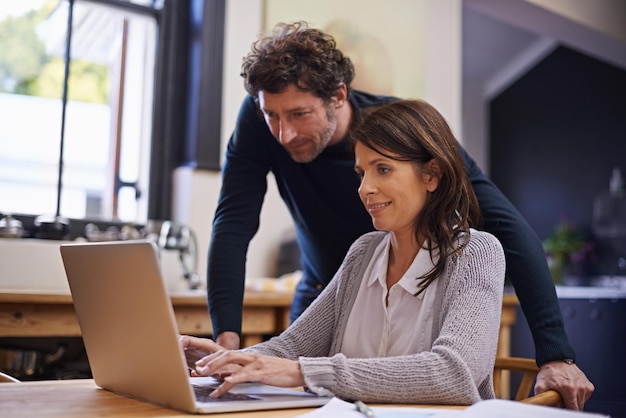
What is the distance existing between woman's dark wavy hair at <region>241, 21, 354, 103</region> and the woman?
26 centimetres

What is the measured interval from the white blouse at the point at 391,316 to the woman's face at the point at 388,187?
0.08 m

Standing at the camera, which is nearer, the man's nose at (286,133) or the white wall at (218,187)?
the man's nose at (286,133)

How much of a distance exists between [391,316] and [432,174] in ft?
0.89

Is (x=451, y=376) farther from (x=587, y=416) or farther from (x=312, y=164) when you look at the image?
(x=312, y=164)

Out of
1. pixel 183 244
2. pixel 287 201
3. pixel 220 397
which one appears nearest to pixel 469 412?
pixel 220 397

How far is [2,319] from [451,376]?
57.9 inches

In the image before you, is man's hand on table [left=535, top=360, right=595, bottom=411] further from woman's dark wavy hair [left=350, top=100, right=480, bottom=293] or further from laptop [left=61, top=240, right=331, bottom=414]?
laptop [left=61, top=240, right=331, bottom=414]

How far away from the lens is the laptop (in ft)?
3.13

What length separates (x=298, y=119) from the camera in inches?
65.7

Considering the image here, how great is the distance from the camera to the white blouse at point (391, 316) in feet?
4.18

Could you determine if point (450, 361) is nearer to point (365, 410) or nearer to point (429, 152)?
point (365, 410)

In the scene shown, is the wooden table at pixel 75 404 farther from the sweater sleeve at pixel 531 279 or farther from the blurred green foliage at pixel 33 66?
the blurred green foliage at pixel 33 66

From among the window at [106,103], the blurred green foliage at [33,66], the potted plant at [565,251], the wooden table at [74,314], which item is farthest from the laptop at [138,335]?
the potted plant at [565,251]

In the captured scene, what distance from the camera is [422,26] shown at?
13.1ft
